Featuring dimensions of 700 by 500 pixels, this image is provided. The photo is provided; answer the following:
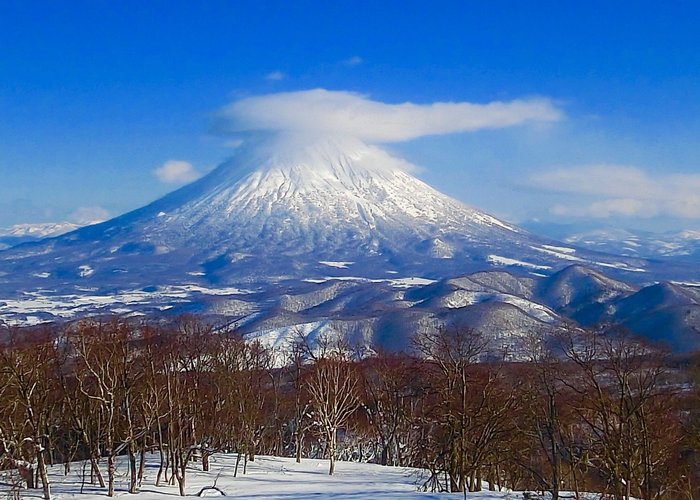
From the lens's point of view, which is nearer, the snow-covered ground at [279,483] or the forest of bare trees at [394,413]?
the forest of bare trees at [394,413]

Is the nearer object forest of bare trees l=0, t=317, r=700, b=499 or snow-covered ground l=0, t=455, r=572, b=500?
forest of bare trees l=0, t=317, r=700, b=499

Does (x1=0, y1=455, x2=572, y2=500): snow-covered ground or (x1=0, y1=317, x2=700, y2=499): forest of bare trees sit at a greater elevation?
(x1=0, y1=317, x2=700, y2=499): forest of bare trees

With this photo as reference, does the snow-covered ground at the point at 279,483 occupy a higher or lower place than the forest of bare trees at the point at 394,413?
lower

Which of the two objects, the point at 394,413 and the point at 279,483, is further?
the point at 394,413

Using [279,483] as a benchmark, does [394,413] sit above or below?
above

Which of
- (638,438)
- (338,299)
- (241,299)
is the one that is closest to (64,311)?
(241,299)
